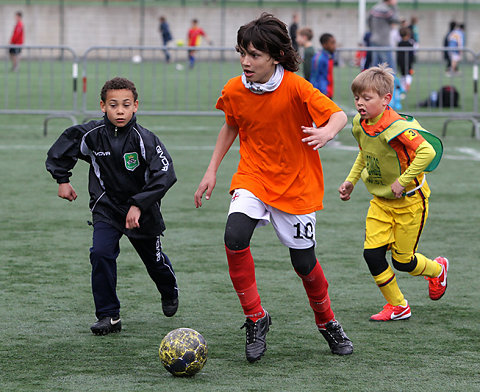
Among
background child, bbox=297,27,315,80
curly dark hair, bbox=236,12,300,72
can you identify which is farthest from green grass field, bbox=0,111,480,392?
background child, bbox=297,27,315,80

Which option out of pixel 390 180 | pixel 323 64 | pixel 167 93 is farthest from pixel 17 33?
pixel 390 180

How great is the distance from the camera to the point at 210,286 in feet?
22.6

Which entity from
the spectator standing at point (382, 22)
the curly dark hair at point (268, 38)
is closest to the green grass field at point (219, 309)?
the curly dark hair at point (268, 38)

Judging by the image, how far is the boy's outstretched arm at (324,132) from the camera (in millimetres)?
4902

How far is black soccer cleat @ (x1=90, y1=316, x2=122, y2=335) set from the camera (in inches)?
224

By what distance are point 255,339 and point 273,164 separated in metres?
0.90

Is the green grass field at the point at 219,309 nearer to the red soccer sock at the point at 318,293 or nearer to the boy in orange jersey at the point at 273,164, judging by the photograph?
the red soccer sock at the point at 318,293

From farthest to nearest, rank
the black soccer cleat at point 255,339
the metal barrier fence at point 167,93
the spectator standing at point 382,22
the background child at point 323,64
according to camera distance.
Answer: the spectator standing at point 382,22 < the metal barrier fence at point 167,93 < the background child at point 323,64 < the black soccer cleat at point 255,339

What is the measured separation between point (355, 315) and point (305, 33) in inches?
398

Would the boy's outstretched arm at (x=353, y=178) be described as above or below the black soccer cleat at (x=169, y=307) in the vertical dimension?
above

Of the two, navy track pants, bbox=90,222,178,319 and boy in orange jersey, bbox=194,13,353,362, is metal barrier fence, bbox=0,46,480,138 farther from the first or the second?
boy in orange jersey, bbox=194,13,353,362

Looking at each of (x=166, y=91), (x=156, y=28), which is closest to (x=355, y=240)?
(x=166, y=91)

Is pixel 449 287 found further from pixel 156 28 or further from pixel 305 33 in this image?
pixel 156 28

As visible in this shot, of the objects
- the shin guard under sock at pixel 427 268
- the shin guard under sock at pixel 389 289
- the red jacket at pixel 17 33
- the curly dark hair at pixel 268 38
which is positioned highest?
the red jacket at pixel 17 33
